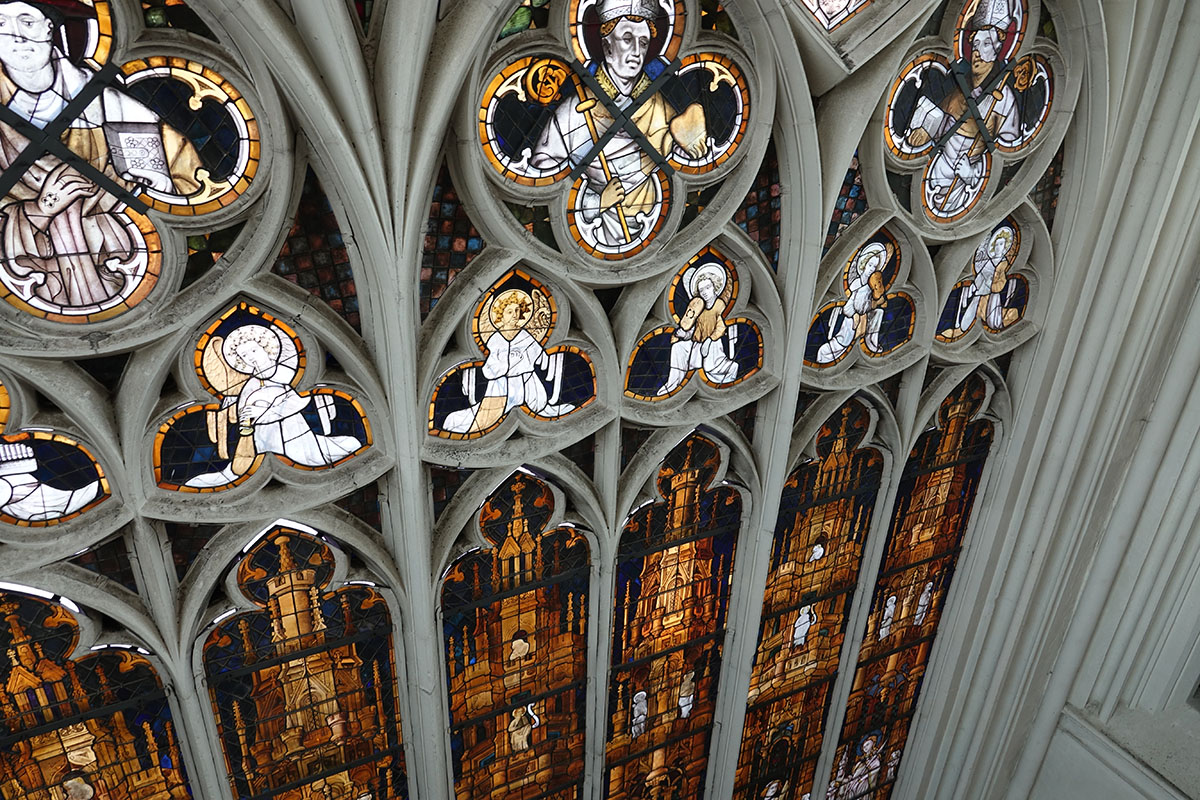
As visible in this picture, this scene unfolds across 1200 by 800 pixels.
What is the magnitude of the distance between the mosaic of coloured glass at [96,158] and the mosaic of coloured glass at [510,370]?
1161mm

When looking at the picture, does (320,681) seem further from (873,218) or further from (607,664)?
(873,218)

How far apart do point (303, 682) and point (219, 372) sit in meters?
1.77

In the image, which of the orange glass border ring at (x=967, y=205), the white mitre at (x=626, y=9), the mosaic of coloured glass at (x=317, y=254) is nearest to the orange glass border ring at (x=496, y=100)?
the white mitre at (x=626, y=9)

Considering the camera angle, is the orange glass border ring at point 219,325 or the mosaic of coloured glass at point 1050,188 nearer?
the orange glass border ring at point 219,325

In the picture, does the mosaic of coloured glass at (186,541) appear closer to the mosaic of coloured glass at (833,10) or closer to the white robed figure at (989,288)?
the mosaic of coloured glass at (833,10)

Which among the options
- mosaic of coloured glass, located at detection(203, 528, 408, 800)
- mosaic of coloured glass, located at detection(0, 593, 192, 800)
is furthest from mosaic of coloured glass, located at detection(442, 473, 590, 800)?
mosaic of coloured glass, located at detection(0, 593, 192, 800)

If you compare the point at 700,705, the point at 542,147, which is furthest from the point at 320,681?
the point at 542,147

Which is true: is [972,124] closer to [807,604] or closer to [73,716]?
[807,604]

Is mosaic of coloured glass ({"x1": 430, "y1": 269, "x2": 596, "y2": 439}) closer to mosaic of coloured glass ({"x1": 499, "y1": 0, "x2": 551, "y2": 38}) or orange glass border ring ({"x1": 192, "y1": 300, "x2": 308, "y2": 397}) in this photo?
orange glass border ring ({"x1": 192, "y1": 300, "x2": 308, "y2": 397})

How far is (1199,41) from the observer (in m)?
4.57

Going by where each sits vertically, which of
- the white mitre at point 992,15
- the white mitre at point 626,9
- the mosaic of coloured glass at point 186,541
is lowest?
the mosaic of coloured glass at point 186,541

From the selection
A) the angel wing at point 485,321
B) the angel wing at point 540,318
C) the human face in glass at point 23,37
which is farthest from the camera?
the angel wing at point 540,318

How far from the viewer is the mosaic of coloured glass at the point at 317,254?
3.48 metres

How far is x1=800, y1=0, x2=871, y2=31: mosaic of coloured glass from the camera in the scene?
3859mm
